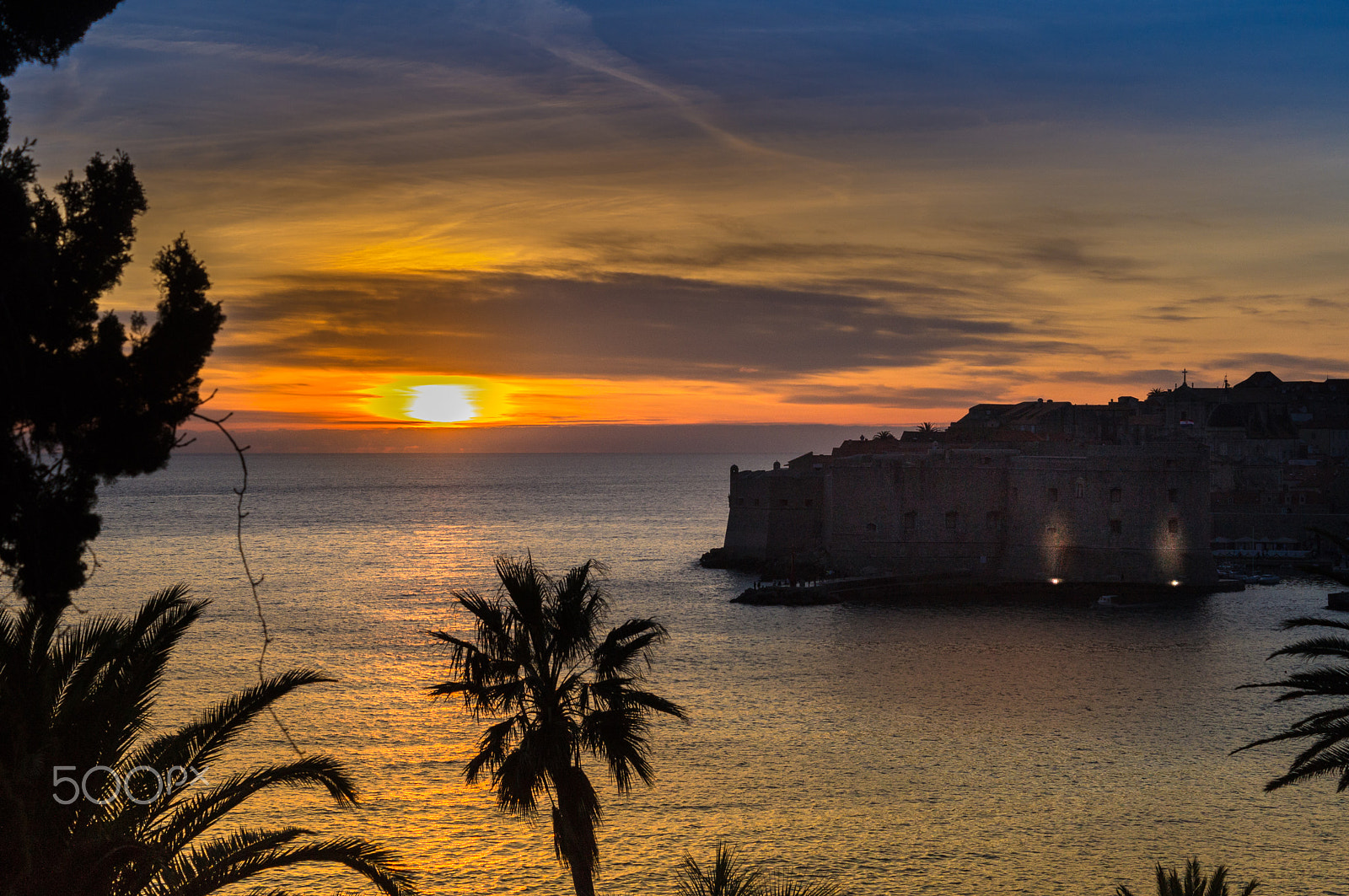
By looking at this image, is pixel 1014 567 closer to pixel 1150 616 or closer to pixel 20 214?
pixel 1150 616

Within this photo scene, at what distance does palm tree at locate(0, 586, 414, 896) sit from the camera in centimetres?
662

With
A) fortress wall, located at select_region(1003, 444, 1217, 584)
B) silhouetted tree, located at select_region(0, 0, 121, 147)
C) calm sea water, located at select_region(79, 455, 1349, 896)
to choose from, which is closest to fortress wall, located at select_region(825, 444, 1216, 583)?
fortress wall, located at select_region(1003, 444, 1217, 584)

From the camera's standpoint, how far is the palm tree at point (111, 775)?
6617 millimetres

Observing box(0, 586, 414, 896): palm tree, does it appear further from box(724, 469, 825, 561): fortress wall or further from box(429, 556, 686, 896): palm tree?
box(724, 469, 825, 561): fortress wall

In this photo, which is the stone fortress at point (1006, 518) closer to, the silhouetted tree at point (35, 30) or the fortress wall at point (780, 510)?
the fortress wall at point (780, 510)

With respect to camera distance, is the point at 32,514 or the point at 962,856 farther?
the point at 962,856

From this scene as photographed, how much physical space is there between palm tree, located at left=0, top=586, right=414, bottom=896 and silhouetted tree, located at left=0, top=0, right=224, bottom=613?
2.10 ft

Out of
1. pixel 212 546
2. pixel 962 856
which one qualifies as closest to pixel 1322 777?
pixel 962 856

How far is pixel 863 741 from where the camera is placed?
85.7 feet

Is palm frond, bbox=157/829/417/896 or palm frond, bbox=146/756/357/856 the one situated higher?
palm frond, bbox=146/756/357/856

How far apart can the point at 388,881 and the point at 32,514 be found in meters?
3.26

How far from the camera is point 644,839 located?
19859mm

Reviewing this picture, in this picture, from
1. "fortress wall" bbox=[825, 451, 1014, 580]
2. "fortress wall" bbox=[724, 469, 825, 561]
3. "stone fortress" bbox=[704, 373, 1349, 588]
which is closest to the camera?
"stone fortress" bbox=[704, 373, 1349, 588]

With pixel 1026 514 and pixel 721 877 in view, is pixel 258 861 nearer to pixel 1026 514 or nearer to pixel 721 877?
pixel 721 877
